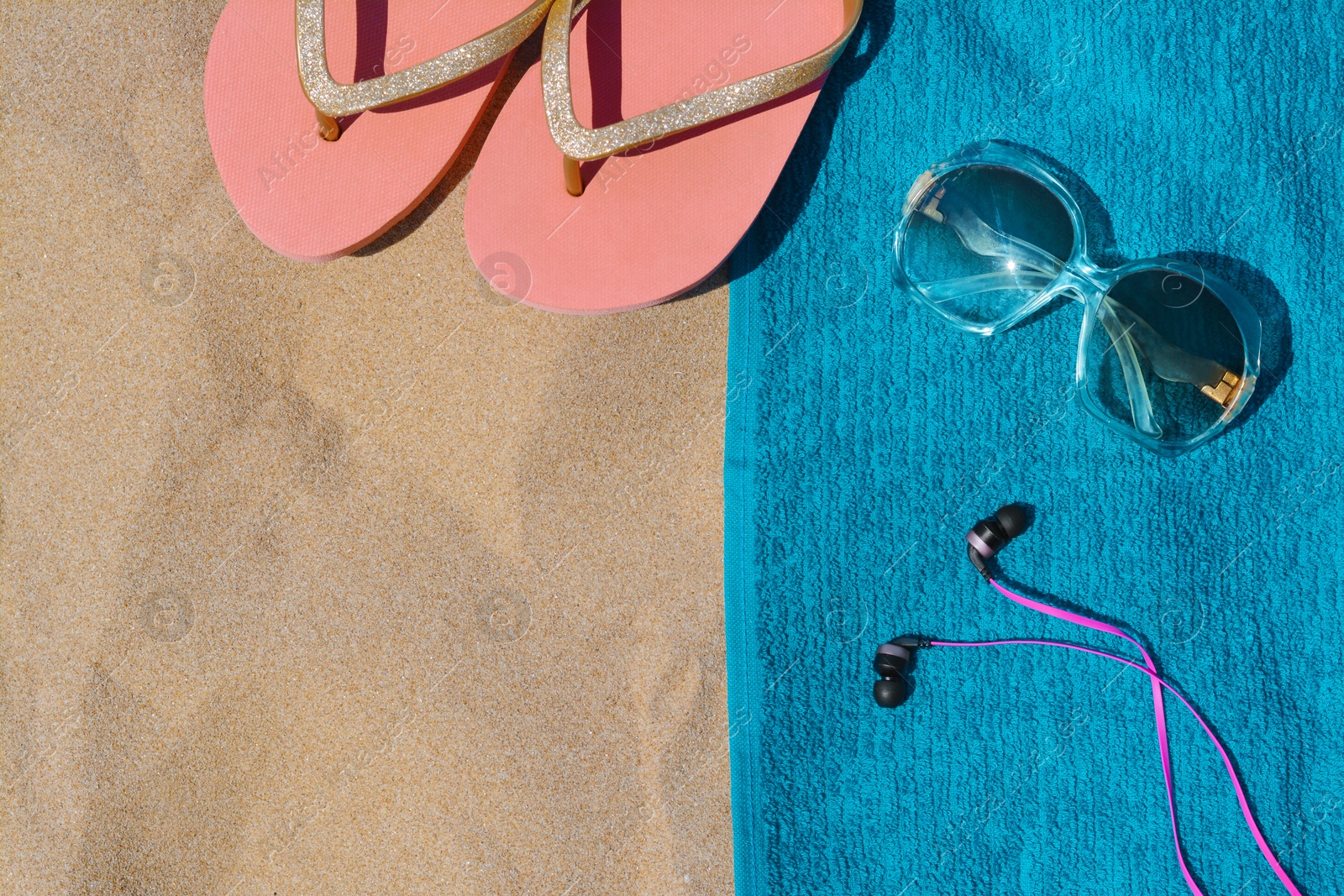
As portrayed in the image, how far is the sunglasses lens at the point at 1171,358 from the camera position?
0.71m

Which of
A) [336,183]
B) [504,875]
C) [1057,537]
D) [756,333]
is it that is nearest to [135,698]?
[504,875]

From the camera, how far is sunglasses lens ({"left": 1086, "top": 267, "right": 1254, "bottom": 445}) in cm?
71

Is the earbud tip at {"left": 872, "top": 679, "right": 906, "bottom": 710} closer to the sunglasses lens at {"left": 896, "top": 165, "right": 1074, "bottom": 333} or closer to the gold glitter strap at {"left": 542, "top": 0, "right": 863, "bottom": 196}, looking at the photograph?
the sunglasses lens at {"left": 896, "top": 165, "right": 1074, "bottom": 333}

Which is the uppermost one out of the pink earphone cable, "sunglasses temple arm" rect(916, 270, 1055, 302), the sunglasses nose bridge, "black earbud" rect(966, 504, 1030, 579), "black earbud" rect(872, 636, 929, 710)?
"sunglasses temple arm" rect(916, 270, 1055, 302)

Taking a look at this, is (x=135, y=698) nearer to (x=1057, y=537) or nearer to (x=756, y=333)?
(x=756, y=333)

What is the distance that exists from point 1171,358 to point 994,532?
21cm

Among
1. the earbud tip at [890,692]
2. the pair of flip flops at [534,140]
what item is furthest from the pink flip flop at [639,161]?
the earbud tip at [890,692]

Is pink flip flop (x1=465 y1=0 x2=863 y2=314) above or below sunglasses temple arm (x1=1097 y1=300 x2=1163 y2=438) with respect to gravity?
above

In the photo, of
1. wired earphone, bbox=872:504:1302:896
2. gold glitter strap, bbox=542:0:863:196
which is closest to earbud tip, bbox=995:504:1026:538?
wired earphone, bbox=872:504:1302:896

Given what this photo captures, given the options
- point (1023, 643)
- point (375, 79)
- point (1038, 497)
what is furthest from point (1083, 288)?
point (375, 79)

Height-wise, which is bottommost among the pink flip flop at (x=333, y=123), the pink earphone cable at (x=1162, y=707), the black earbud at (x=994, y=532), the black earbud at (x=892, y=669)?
the pink earphone cable at (x=1162, y=707)

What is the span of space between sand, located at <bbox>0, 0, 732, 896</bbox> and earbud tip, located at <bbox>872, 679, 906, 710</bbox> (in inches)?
5.6

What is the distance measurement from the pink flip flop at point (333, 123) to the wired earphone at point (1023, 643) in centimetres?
58

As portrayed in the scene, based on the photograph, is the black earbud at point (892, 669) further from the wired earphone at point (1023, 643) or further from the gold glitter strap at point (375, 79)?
the gold glitter strap at point (375, 79)
